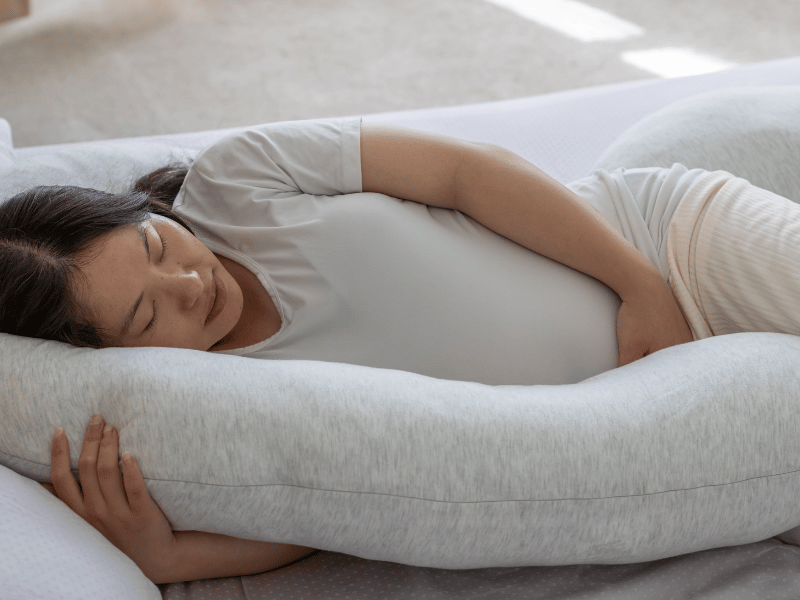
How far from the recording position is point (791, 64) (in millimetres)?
1593

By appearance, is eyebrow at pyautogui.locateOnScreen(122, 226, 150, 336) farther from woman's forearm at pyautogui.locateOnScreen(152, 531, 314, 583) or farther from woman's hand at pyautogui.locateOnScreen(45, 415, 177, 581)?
woman's forearm at pyautogui.locateOnScreen(152, 531, 314, 583)

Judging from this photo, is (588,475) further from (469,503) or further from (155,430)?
(155,430)

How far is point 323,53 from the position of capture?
2842 mm

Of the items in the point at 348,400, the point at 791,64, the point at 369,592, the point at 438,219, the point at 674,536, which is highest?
the point at 791,64

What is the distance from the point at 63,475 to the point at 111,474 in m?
0.07

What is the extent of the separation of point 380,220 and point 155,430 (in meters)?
0.43

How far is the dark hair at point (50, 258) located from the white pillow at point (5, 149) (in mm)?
339

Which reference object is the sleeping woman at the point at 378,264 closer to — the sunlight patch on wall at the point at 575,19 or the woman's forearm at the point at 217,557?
the woman's forearm at the point at 217,557

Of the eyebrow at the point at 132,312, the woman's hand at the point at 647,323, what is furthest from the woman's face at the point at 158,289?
the woman's hand at the point at 647,323

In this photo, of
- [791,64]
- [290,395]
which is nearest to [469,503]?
[290,395]

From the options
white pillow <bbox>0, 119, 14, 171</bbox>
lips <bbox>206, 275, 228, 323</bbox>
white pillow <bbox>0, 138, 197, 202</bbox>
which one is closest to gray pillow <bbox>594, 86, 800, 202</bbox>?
lips <bbox>206, 275, 228, 323</bbox>

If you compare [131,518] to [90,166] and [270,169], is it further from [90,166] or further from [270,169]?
[90,166]

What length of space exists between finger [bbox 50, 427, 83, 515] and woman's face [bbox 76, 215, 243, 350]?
0.16 metres

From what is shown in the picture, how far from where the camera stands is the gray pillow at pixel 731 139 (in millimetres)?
1195
